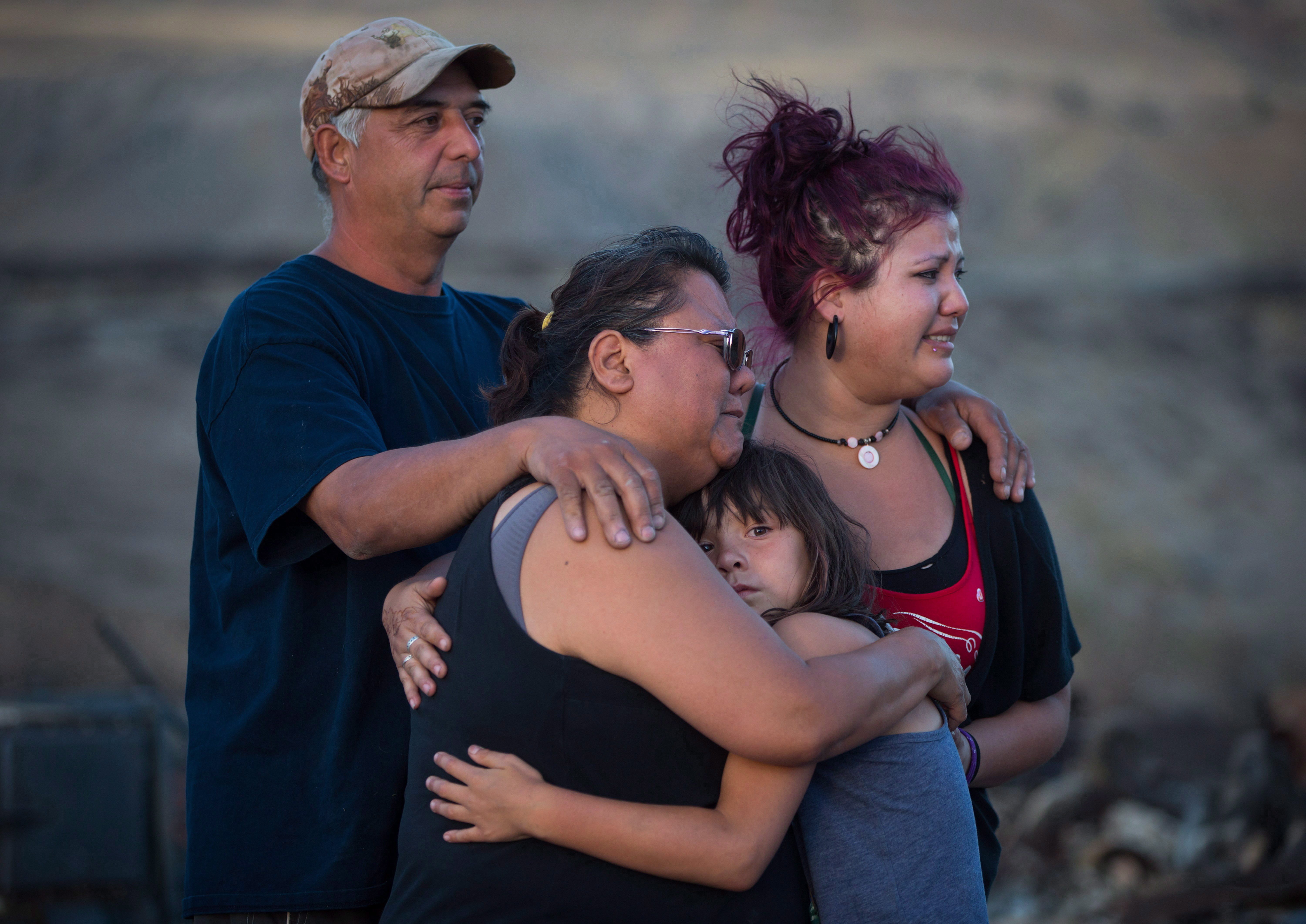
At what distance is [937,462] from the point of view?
2.58 m

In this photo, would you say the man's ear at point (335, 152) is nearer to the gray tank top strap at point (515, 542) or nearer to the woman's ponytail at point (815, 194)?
the woman's ponytail at point (815, 194)

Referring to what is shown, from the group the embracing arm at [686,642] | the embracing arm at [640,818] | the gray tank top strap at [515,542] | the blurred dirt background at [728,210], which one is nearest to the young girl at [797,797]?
the embracing arm at [640,818]

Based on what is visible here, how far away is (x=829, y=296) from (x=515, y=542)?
113 centimetres

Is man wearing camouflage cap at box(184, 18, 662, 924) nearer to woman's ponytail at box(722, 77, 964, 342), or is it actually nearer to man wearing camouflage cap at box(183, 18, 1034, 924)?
man wearing camouflage cap at box(183, 18, 1034, 924)

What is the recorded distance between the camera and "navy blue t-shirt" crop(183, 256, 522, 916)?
2137 millimetres

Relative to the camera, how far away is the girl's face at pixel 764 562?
6.78ft

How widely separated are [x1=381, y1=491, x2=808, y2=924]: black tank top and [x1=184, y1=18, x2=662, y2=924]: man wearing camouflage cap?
164 millimetres

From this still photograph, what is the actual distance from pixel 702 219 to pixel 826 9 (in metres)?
2.18

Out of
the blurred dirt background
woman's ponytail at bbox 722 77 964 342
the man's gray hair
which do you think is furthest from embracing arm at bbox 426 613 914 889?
the blurred dirt background

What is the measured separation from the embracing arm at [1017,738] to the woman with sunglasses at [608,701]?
55cm

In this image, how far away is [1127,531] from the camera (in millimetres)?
8477

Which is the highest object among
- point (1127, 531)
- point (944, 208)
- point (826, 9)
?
point (826, 9)

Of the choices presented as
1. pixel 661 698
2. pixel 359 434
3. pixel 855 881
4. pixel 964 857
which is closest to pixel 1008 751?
pixel 964 857

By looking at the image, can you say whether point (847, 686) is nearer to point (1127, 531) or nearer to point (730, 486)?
point (730, 486)
